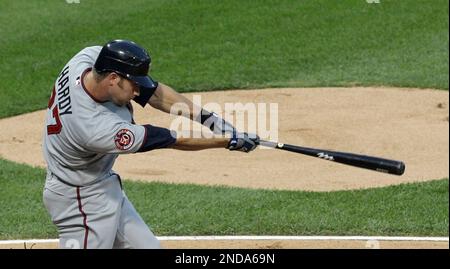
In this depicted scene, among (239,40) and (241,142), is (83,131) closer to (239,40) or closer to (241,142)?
(241,142)

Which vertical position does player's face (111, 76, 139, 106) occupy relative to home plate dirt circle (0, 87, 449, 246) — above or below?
above

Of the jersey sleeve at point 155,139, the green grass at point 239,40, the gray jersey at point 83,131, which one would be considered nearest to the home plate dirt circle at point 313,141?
the green grass at point 239,40

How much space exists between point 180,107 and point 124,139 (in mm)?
1043

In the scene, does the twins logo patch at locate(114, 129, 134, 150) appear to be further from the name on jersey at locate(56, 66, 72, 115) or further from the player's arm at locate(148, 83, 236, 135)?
the player's arm at locate(148, 83, 236, 135)

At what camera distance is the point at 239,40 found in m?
17.3

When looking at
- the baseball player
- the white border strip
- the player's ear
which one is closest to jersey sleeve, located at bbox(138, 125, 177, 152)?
the baseball player

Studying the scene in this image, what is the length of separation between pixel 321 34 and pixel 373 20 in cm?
114

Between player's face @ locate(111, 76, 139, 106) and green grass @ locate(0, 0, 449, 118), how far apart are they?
25.0ft

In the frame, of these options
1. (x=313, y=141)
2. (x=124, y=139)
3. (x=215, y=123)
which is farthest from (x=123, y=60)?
(x=313, y=141)

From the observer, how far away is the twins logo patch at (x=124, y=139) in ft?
22.2

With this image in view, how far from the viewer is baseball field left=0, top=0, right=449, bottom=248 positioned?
997cm

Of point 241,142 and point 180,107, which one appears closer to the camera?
point 241,142
